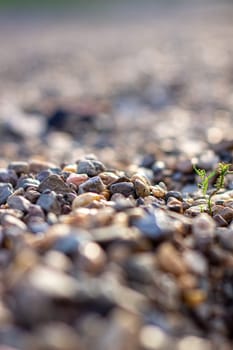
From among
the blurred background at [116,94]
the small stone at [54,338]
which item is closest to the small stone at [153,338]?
the small stone at [54,338]

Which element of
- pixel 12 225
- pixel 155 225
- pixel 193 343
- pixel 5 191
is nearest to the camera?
pixel 193 343

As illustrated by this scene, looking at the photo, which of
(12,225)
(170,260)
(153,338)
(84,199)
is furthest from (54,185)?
(153,338)

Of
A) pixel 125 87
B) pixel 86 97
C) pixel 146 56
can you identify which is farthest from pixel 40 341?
pixel 146 56

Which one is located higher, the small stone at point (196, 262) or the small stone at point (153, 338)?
the small stone at point (196, 262)

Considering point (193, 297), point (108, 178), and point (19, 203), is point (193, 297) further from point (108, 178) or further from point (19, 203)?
point (108, 178)

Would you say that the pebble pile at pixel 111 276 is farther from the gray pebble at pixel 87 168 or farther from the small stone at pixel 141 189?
the gray pebble at pixel 87 168
